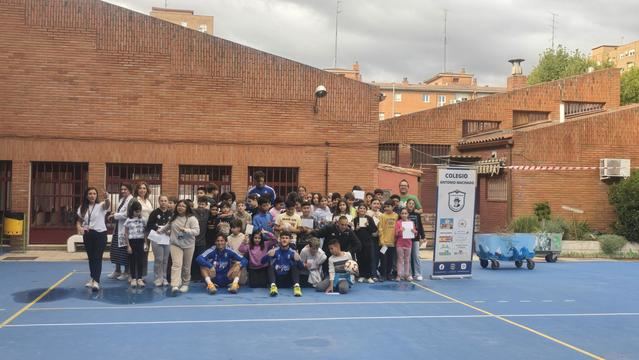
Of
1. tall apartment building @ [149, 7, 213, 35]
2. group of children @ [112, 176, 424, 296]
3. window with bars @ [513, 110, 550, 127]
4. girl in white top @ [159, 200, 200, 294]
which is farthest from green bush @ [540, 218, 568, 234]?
tall apartment building @ [149, 7, 213, 35]

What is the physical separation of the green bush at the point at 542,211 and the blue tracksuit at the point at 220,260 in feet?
44.9

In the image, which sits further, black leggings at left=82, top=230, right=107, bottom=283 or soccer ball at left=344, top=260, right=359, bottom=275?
soccer ball at left=344, top=260, right=359, bottom=275

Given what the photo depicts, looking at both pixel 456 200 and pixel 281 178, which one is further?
pixel 281 178

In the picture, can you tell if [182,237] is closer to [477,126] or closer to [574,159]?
[574,159]

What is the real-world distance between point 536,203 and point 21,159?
17.2 metres

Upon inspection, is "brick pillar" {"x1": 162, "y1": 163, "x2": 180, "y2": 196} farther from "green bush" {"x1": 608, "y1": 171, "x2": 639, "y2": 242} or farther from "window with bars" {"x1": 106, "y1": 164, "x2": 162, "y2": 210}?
"green bush" {"x1": 608, "y1": 171, "x2": 639, "y2": 242}

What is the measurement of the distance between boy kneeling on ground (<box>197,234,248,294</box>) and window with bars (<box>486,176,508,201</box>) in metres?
14.0

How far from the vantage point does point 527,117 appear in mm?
30562

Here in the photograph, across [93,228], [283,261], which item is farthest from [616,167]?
[93,228]

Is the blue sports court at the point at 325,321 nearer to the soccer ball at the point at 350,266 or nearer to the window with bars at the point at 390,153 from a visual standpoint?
the soccer ball at the point at 350,266

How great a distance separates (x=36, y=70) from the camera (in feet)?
61.8

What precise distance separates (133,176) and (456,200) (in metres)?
10.6

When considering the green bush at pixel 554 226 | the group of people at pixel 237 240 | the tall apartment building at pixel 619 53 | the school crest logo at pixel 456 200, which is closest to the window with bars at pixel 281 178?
the group of people at pixel 237 240

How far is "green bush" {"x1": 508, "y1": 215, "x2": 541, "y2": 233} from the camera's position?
66.5 ft
